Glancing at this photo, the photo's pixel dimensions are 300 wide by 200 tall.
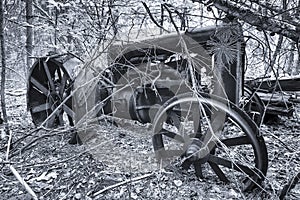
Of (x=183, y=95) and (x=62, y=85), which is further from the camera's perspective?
(x=62, y=85)

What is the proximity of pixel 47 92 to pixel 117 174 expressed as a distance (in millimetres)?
2109

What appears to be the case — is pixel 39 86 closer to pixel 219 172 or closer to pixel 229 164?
pixel 219 172

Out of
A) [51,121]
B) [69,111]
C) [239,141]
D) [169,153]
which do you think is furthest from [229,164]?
[51,121]

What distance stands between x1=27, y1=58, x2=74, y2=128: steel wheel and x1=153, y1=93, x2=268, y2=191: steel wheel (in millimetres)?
1832

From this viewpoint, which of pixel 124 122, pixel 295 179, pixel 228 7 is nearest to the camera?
pixel 228 7

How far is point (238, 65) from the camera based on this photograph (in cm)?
272

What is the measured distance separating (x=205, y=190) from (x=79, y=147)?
199 centimetres

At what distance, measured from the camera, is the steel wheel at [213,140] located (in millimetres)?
2619

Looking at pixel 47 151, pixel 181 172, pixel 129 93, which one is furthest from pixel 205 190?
pixel 47 151

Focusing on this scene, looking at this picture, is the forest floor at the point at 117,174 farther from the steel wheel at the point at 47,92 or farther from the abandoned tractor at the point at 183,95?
the steel wheel at the point at 47,92

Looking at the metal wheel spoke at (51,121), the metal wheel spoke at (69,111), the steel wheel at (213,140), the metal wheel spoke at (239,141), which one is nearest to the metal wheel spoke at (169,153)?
the steel wheel at (213,140)

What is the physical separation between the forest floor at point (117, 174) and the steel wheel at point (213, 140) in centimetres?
15

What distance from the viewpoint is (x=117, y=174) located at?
3.36 m

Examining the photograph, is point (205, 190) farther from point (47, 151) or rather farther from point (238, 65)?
point (47, 151)
